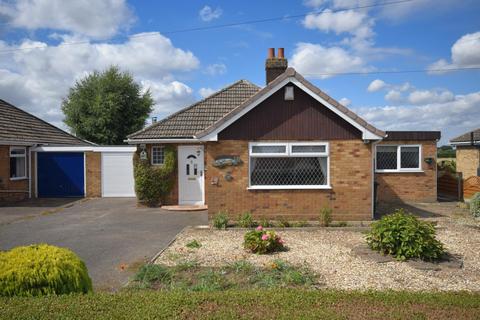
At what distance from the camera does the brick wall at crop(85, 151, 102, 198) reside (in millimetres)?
17675

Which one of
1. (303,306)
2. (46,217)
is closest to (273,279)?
(303,306)

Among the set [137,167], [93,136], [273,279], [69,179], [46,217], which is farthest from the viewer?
[93,136]

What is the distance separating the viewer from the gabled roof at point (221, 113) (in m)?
10.7

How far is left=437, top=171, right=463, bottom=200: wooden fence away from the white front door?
11056 mm

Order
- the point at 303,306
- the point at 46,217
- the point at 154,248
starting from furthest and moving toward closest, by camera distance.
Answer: the point at 46,217, the point at 154,248, the point at 303,306

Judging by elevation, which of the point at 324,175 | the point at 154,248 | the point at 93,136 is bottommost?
the point at 154,248

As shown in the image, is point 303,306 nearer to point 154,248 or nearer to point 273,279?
point 273,279

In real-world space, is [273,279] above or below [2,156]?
below

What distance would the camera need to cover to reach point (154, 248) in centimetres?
846

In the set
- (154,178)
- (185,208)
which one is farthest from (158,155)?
(185,208)

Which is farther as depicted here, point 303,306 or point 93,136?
point 93,136

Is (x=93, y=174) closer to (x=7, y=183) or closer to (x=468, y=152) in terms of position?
(x=7, y=183)

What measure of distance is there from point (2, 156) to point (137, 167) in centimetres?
628

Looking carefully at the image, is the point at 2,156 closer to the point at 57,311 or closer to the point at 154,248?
the point at 154,248
